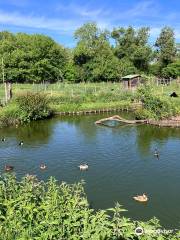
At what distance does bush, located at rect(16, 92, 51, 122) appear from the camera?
43.8 meters

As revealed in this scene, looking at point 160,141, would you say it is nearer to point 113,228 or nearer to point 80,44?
point 113,228

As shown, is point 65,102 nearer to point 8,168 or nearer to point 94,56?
point 8,168

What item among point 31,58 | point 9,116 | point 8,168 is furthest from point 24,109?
point 31,58

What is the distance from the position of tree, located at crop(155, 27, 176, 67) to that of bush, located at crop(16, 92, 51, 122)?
5281 centimetres

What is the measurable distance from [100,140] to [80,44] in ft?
199

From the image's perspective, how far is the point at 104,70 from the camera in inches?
3381

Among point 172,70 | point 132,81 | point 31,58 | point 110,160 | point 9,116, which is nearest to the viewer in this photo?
point 110,160

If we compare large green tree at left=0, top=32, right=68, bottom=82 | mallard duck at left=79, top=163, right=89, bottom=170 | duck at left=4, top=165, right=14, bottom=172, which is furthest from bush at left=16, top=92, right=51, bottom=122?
large green tree at left=0, top=32, right=68, bottom=82

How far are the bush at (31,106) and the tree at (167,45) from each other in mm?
52806

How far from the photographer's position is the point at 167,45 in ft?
301

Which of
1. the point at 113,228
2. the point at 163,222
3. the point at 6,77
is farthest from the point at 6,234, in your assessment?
the point at 6,77

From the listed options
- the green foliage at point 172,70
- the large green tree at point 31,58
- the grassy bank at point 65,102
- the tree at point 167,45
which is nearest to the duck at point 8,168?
the grassy bank at point 65,102

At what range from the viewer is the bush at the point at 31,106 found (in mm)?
43812

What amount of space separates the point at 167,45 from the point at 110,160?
228 ft
